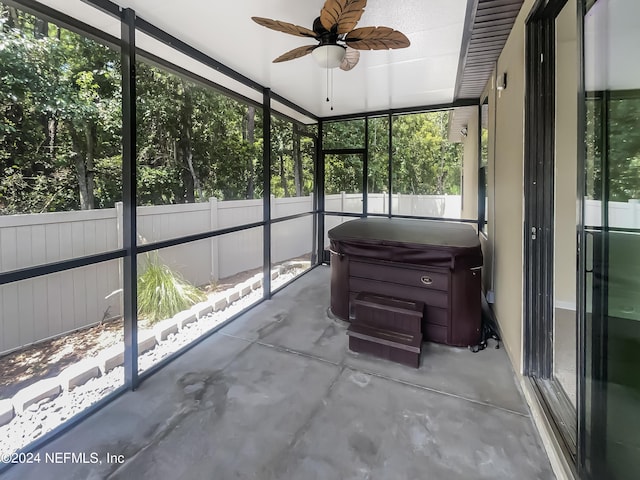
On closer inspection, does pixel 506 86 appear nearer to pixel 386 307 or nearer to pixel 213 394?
pixel 386 307

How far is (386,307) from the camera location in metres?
2.92

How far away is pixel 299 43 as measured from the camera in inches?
113

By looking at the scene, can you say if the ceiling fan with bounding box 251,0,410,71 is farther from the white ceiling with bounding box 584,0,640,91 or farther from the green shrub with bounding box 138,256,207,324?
the green shrub with bounding box 138,256,207,324

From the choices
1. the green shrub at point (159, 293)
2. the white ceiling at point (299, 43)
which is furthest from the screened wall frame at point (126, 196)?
the green shrub at point (159, 293)

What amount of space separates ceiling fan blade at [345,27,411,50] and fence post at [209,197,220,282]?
315cm

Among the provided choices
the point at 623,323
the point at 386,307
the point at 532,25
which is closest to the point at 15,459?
the point at 386,307

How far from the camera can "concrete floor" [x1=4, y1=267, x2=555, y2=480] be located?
5.51 feet

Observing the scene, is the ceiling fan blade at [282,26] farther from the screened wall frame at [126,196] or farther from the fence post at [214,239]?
the fence post at [214,239]

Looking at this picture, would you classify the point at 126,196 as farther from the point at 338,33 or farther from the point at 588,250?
the point at 588,250

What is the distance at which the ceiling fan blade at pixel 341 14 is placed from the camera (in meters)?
1.74

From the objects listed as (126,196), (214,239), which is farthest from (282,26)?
(214,239)

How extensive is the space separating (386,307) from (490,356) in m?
1.00

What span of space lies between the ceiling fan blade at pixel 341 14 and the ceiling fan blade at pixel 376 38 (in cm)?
8

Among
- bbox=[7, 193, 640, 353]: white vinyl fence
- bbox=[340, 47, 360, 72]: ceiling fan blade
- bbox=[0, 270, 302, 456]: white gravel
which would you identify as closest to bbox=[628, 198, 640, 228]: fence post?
bbox=[7, 193, 640, 353]: white vinyl fence
